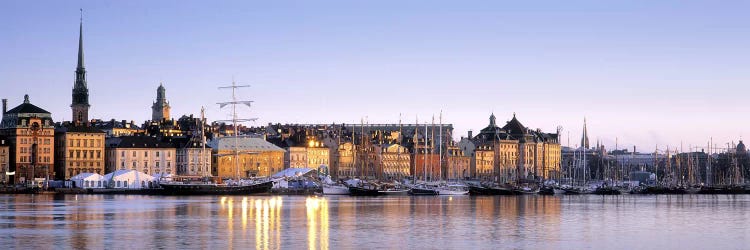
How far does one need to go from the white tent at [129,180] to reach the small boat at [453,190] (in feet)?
101

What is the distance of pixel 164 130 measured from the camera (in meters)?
186

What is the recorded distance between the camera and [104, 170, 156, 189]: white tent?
13662 centimetres

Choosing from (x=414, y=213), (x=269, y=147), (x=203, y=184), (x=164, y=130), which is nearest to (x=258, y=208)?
(x=414, y=213)

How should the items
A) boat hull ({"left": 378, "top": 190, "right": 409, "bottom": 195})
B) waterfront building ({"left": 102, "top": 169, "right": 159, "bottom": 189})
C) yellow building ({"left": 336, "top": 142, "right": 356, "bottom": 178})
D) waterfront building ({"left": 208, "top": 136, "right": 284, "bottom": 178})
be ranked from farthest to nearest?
yellow building ({"left": 336, "top": 142, "right": 356, "bottom": 178}) < waterfront building ({"left": 208, "top": 136, "right": 284, "bottom": 178}) < waterfront building ({"left": 102, "top": 169, "right": 159, "bottom": 189}) < boat hull ({"left": 378, "top": 190, "right": 409, "bottom": 195})

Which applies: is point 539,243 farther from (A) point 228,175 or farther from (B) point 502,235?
(A) point 228,175

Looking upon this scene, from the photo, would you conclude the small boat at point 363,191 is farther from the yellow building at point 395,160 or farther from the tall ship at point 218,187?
the yellow building at point 395,160

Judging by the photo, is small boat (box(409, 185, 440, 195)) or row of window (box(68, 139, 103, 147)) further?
row of window (box(68, 139, 103, 147))

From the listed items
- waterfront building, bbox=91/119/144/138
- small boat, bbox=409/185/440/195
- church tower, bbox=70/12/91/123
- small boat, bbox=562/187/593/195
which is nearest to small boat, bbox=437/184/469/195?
small boat, bbox=409/185/440/195

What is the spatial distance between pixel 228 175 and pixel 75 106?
34.3 m

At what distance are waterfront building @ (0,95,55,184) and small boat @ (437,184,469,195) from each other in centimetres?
4734

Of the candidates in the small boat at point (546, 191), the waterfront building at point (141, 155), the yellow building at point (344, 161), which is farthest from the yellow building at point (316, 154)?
the small boat at point (546, 191)

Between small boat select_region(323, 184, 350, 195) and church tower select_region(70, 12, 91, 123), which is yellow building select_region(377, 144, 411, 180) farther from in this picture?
small boat select_region(323, 184, 350, 195)

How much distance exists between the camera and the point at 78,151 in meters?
156

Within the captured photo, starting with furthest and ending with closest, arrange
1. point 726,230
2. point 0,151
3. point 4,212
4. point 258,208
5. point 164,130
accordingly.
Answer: point 164,130 → point 0,151 → point 258,208 → point 4,212 → point 726,230
